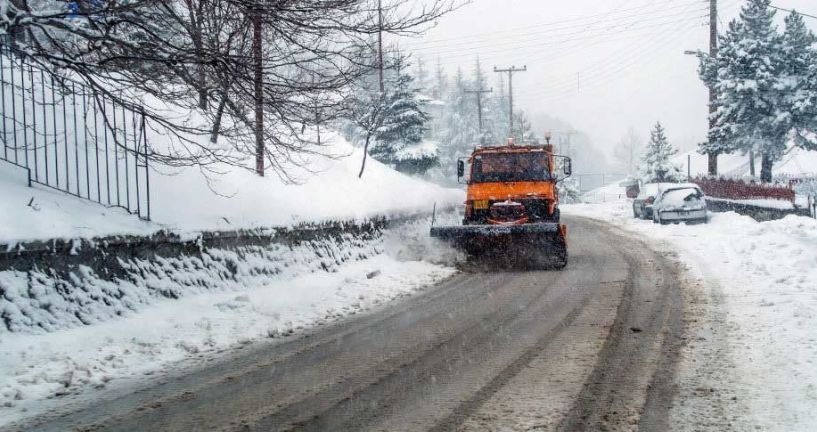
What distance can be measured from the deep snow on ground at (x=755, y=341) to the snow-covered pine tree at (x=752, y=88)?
24.1m

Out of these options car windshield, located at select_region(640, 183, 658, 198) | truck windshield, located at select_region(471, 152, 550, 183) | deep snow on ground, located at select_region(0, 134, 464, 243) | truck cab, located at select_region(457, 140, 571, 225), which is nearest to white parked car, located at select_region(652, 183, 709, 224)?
car windshield, located at select_region(640, 183, 658, 198)

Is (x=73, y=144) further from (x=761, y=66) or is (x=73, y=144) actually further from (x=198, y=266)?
(x=761, y=66)

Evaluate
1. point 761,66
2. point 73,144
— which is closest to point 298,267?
point 73,144

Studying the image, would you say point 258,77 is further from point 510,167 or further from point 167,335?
point 510,167

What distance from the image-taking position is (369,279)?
11.4 metres

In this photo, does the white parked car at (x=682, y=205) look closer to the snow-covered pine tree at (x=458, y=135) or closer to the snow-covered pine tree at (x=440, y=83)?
the snow-covered pine tree at (x=458, y=135)

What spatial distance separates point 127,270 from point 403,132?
29697 millimetres

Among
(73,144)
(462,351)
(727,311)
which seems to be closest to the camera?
(462,351)

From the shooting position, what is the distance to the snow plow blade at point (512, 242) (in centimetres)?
1262

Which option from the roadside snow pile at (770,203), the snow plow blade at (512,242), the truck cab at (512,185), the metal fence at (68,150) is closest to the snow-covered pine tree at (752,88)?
the roadside snow pile at (770,203)

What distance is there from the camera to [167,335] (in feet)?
23.3

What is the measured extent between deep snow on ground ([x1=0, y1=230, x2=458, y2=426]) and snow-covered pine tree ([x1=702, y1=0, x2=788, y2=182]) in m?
30.3

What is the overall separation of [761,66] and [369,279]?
3101cm

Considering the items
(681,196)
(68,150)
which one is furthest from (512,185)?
(681,196)
